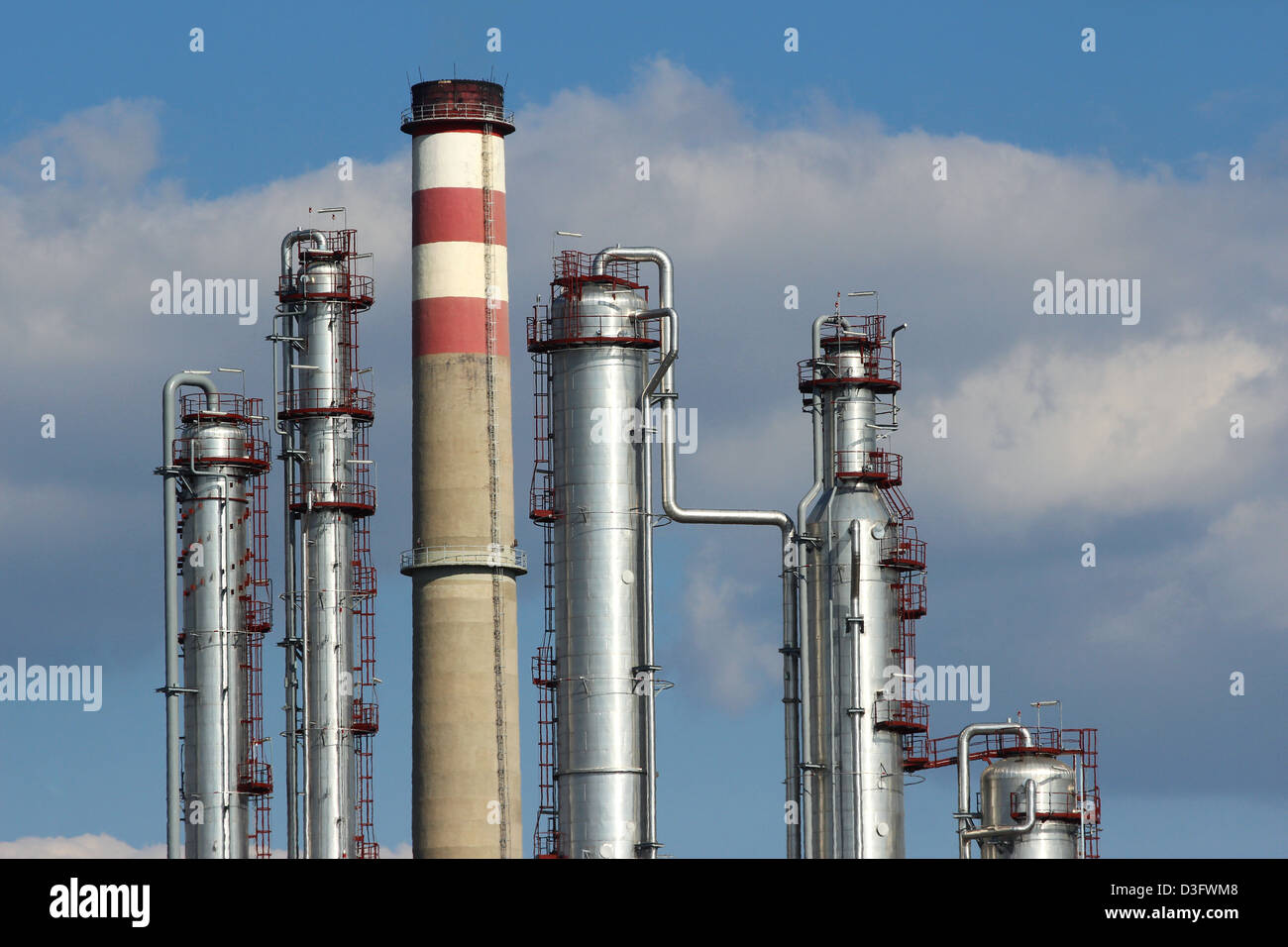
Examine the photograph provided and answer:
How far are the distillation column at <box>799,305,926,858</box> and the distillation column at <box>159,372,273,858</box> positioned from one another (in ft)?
52.4

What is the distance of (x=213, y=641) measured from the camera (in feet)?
224

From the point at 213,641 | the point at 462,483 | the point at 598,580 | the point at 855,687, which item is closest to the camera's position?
the point at 598,580

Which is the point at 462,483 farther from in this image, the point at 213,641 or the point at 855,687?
the point at 855,687

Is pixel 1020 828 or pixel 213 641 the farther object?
pixel 213 641

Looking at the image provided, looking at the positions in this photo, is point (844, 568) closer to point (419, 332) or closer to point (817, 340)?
point (817, 340)

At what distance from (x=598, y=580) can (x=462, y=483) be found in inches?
593

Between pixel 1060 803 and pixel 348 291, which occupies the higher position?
pixel 348 291

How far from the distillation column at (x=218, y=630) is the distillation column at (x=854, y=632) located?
16.0 meters

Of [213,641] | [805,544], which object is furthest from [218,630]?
[805,544]

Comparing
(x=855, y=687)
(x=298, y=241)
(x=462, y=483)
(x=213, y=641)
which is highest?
(x=298, y=241)
